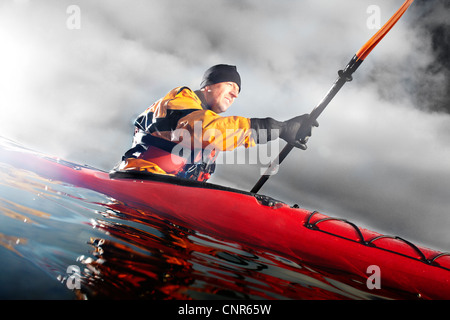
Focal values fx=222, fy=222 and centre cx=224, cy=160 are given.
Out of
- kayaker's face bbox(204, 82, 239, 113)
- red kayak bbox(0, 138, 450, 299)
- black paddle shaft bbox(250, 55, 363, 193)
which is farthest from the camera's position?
kayaker's face bbox(204, 82, 239, 113)

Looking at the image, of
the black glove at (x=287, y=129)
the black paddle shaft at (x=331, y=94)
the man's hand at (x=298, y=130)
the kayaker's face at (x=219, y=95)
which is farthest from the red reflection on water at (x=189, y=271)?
the kayaker's face at (x=219, y=95)

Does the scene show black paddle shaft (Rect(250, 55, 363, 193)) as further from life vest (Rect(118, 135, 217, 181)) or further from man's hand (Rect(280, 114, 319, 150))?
life vest (Rect(118, 135, 217, 181))

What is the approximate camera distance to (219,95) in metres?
3.46

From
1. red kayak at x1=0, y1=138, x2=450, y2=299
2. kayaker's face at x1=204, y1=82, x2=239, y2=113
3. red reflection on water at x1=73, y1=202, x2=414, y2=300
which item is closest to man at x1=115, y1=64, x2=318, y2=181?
kayaker's face at x1=204, y1=82, x2=239, y2=113

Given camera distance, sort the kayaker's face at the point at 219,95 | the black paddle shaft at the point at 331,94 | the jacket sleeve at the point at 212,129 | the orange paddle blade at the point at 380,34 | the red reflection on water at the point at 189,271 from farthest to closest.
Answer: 1. the kayaker's face at the point at 219,95
2. the black paddle shaft at the point at 331,94
3. the orange paddle blade at the point at 380,34
4. the jacket sleeve at the point at 212,129
5. the red reflection on water at the point at 189,271

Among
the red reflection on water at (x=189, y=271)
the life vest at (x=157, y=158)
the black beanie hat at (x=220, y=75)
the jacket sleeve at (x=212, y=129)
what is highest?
the black beanie hat at (x=220, y=75)

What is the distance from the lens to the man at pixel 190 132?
251 centimetres

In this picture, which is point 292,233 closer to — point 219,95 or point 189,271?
point 189,271

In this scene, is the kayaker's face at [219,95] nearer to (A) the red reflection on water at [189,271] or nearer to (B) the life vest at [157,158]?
(B) the life vest at [157,158]

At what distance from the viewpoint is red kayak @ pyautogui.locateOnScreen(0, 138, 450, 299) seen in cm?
175

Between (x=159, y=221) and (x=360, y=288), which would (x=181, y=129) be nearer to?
(x=159, y=221)

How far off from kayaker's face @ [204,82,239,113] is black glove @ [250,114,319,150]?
0.87 m

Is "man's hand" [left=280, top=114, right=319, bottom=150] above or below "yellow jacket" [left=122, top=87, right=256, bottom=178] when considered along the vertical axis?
above

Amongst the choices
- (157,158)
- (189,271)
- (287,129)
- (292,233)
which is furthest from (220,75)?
(189,271)
